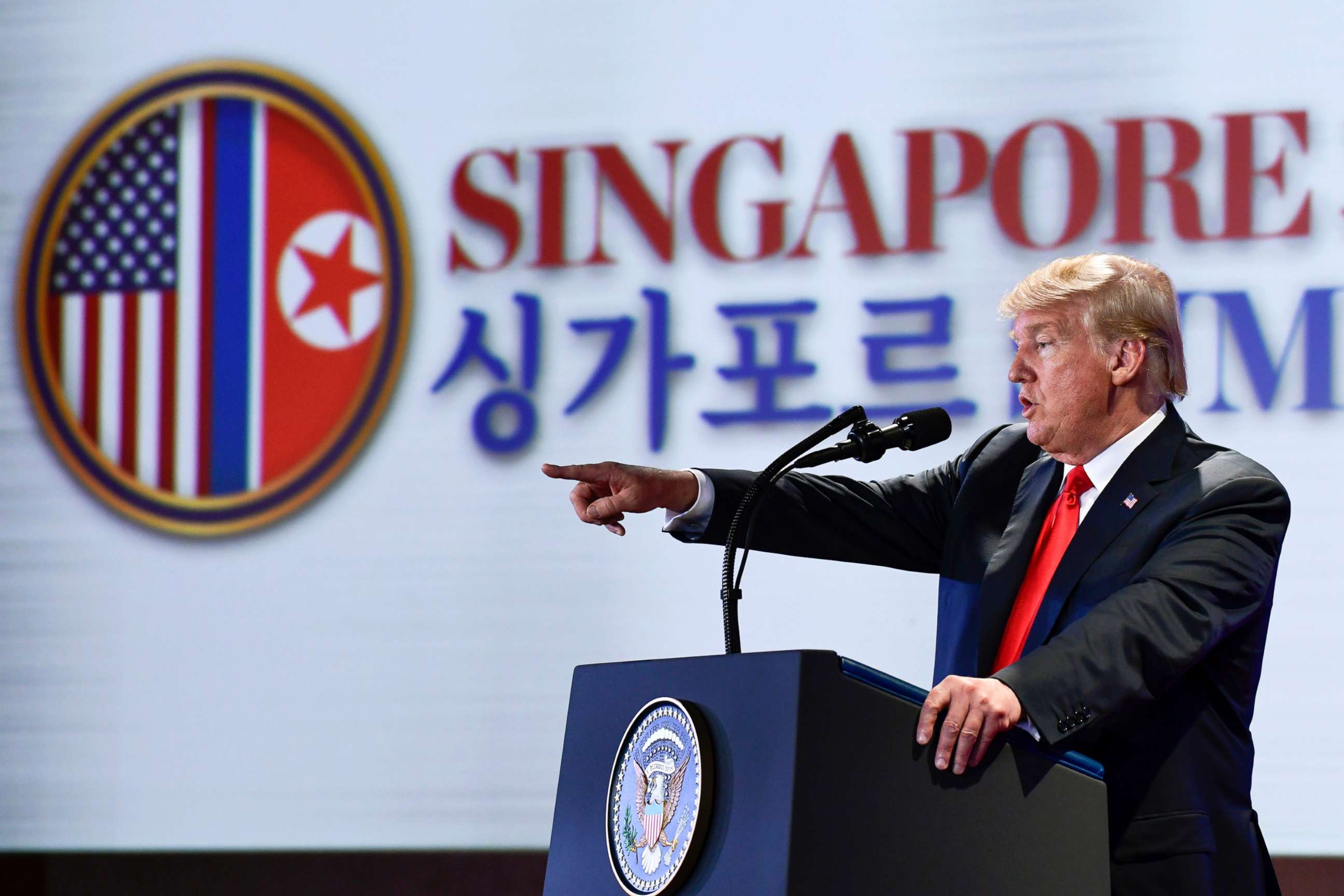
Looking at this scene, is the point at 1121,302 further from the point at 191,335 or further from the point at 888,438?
the point at 191,335

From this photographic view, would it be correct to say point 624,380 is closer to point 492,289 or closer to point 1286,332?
point 492,289

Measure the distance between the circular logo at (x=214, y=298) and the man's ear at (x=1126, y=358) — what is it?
1.98m

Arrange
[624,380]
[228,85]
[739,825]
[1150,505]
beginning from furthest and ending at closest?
[228,85], [624,380], [1150,505], [739,825]

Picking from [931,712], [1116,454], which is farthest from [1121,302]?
[931,712]

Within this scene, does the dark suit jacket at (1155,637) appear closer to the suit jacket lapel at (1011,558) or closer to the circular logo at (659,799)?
the suit jacket lapel at (1011,558)

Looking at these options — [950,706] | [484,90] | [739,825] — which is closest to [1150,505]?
[950,706]

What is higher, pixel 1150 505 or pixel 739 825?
pixel 1150 505

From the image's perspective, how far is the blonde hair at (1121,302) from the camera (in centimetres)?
208

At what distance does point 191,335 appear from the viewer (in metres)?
3.69

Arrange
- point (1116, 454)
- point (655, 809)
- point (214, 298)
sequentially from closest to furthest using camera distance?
point (655, 809) < point (1116, 454) < point (214, 298)

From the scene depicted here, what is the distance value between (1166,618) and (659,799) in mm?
618

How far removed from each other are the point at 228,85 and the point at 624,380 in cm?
133

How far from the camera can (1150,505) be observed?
6.32 ft

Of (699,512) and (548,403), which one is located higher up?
(548,403)
